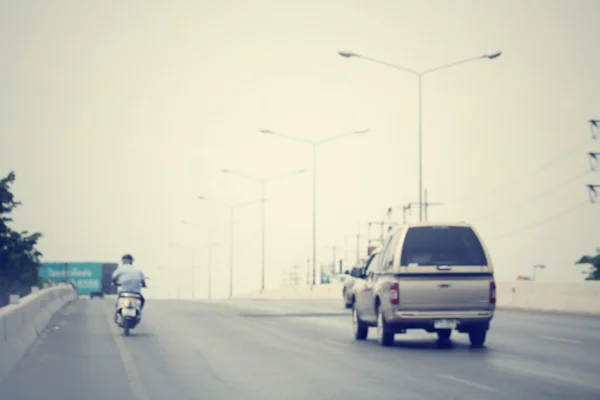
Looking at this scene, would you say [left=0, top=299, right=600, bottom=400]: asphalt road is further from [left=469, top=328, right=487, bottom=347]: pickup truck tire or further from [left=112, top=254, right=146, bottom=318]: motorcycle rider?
[left=112, top=254, right=146, bottom=318]: motorcycle rider

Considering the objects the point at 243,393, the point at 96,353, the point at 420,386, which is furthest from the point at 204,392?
the point at 96,353

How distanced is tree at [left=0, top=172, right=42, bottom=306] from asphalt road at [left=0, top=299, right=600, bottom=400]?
5354cm

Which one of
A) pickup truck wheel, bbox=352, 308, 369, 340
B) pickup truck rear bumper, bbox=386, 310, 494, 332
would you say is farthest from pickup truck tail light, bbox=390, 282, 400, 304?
pickup truck wheel, bbox=352, 308, 369, 340

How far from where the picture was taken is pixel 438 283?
21.2 metres

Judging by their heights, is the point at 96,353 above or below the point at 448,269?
below

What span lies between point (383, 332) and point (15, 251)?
64.0 m

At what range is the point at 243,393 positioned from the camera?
1374 cm

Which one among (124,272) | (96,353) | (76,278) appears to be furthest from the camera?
(76,278)

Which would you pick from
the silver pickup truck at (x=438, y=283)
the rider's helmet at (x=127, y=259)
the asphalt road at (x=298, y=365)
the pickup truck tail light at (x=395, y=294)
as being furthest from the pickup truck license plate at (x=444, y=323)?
the rider's helmet at (x=127, y=259)

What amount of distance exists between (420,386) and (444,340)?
920 cm

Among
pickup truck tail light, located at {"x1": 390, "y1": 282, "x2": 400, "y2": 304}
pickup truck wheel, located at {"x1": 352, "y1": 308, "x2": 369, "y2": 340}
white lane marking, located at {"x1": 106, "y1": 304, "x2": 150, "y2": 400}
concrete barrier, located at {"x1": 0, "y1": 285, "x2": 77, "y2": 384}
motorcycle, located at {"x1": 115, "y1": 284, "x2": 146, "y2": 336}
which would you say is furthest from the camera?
motorcycle, located at {"x1": 115, "y1": 284, "x2": 146, "y2": 336}

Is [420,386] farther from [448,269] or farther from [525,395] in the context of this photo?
[448,269]

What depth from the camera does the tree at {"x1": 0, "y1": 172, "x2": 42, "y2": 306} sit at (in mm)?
80812

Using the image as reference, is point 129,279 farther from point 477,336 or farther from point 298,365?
point 298,365
